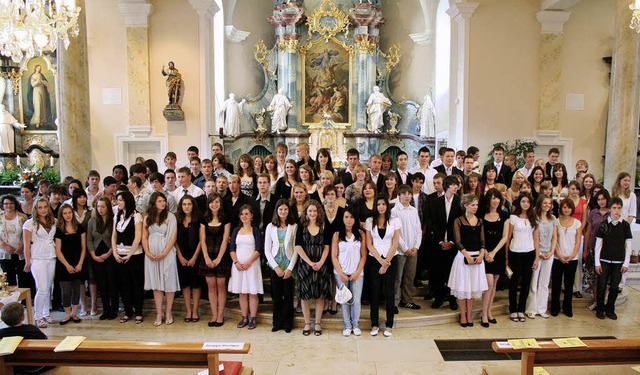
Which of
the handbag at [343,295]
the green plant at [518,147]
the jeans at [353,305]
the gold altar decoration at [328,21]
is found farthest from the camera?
the gold altar decoration at [328,21]

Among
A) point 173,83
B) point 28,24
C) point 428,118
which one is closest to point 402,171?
point 28,24

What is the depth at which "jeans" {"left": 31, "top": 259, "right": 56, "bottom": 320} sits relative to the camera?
519 centimetres

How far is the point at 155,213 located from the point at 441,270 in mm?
3401

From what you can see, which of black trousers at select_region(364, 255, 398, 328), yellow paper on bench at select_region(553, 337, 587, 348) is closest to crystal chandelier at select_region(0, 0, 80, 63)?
black trousers at select_region(364, 255, 398, 328)

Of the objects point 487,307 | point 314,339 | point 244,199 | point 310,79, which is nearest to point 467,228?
point 487,307

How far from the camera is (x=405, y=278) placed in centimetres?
561

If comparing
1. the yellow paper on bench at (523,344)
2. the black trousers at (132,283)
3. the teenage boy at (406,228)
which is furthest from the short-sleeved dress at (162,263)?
the yellow paper on bench at (523,344)

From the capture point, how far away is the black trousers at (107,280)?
5332 mm

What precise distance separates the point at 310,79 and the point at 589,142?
807 cm

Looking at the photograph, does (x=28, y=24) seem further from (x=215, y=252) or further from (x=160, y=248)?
(x=215, y=252)

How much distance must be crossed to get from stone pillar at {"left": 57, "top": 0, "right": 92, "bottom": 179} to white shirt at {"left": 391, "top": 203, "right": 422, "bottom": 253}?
16.3ft

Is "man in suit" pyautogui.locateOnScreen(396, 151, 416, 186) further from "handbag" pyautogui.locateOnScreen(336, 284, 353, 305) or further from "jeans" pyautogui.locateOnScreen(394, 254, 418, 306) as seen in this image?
"handbag" pyautogui.locateOnScreen(336, 284, 353, 305)

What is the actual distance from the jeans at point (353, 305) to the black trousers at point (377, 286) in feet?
0.43

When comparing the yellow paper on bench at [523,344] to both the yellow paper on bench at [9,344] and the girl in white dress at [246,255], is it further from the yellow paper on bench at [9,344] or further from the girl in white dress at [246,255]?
the yellow paper on bench at [9,344]
